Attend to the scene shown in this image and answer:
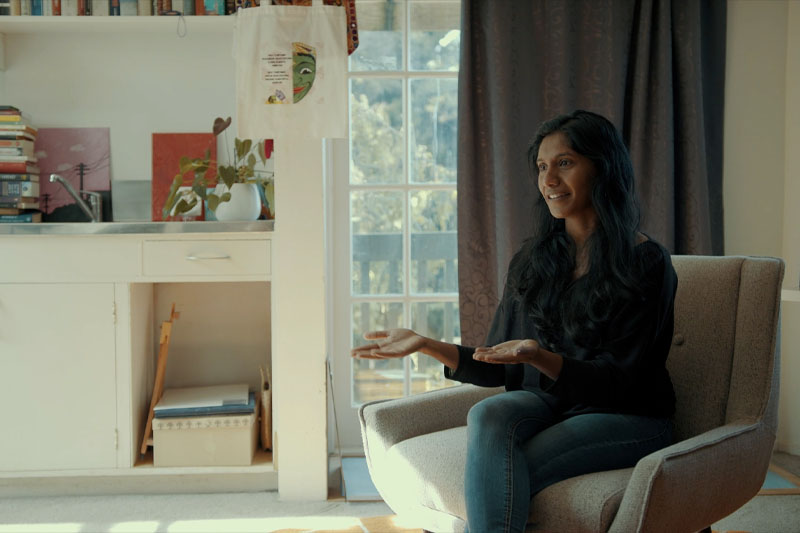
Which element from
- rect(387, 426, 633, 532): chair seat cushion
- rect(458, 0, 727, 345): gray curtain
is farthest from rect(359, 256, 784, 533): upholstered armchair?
rect(458, 0, 727, 345): gray curtain

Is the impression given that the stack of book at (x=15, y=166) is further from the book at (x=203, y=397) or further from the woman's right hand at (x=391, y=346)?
the woman's right hand at (x=391, y=346)

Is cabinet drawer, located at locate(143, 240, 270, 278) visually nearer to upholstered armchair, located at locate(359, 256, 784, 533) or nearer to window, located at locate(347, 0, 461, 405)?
window, located at locate(347, 0, 461, 405)

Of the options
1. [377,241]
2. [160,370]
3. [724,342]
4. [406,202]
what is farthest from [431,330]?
[724,342]

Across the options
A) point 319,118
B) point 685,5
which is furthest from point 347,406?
point 685,5

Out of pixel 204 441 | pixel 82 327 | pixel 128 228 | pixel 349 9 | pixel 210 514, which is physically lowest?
pixel 210 514

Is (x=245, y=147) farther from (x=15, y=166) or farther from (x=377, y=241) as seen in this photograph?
(x=15, y=166)

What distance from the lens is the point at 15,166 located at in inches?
112

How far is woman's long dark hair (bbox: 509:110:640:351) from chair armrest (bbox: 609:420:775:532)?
0.30 metres

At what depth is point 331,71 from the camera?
8.40 feet

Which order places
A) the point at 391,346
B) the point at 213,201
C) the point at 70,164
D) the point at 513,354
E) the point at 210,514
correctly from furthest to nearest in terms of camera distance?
the point at 70,164 → the point at 213,201 → the point at 210,514 → the point at 391,346 → the point at 513,354

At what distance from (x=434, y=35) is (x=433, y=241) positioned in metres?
0.79

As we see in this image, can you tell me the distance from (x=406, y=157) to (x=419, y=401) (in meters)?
1.39

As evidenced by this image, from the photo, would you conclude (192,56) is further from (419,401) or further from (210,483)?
(419,401)

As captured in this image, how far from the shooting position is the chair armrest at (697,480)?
142cm
